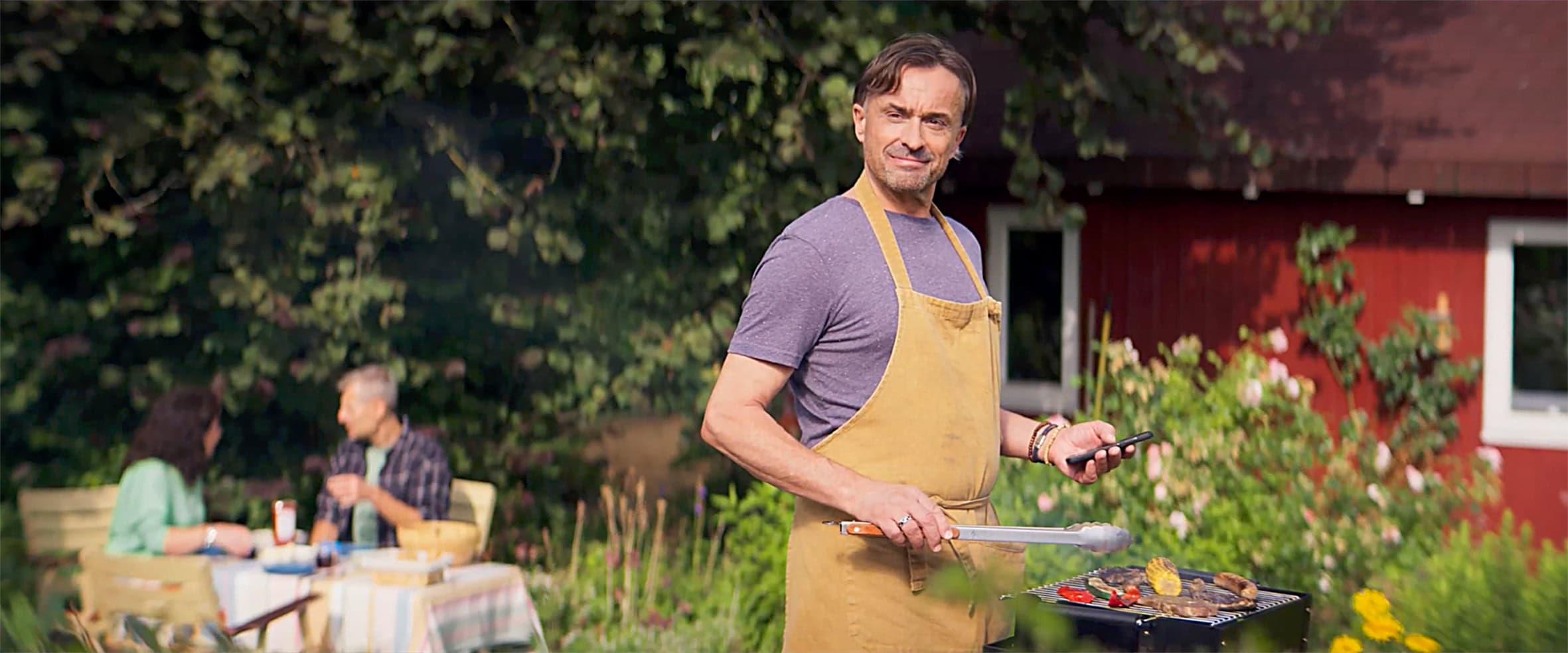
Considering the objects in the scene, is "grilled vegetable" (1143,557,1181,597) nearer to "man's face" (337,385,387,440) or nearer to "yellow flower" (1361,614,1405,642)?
"yellow flower" (1361,614,1405,642)

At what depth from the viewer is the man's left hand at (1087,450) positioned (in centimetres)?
298

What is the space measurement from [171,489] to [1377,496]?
4882mm

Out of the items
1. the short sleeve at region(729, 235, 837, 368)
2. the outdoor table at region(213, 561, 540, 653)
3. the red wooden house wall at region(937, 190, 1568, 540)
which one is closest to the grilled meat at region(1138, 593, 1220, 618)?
the short sleeve at region(729, 235, 837, 368)

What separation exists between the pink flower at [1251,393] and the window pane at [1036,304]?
2.75 metres

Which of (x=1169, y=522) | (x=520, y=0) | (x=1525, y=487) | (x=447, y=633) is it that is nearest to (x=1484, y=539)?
(x=1169, y=522)

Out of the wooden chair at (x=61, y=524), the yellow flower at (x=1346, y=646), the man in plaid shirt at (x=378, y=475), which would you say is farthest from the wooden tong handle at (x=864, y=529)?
the wooden chair at (x=61, y=524)

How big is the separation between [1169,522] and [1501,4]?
221 inches

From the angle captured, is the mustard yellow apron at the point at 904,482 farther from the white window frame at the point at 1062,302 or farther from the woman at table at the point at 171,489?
the white window frame at the point at 1062,302

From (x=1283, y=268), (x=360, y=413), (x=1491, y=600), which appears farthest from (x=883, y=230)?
(x=1283, y=268)

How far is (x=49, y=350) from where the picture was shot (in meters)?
7.74

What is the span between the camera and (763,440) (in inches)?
106

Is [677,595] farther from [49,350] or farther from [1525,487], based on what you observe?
[1525,487]

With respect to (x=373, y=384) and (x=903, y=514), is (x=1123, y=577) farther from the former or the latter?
(x=373, y=384)

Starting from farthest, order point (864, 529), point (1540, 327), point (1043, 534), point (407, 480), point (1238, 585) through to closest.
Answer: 1. point (1540, 327)
2. point (407, 480)
3. point (1238, 585)
4. point (864, 529)
5. point (1043, 534)
